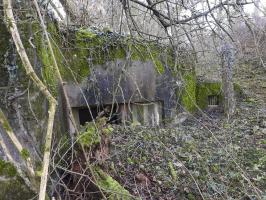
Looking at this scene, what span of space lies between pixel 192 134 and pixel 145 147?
1535 mm

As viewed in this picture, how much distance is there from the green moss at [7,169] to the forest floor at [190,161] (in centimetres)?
103

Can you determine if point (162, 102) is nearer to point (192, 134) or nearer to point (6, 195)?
point (192, 134)

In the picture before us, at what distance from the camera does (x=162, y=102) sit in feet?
21.6

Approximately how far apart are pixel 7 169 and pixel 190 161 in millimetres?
2723

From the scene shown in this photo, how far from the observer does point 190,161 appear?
4754 millimetres

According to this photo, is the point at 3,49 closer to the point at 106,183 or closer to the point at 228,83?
the point at 106,183

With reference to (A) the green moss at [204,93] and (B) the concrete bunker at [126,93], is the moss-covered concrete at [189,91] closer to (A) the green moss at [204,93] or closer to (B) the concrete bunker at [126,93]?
(A) the green moss at [204,93]

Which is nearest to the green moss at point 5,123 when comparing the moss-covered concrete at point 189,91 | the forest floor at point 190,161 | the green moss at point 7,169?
the green moss at point 7,169

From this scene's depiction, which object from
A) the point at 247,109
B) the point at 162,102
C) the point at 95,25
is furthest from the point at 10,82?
the point at 247,109

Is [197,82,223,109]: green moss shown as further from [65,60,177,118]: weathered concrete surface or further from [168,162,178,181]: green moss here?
[168,162,178,181]: green moss

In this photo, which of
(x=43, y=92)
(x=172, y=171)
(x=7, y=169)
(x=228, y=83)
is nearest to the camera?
(x=43, y=92)

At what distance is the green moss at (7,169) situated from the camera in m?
2.71

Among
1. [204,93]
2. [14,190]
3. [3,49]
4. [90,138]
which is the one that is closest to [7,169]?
[14,190]

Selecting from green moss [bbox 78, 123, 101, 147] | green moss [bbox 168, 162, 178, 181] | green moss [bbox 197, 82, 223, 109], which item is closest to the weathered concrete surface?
green moss [bbox 168, 162, 178, 181]
